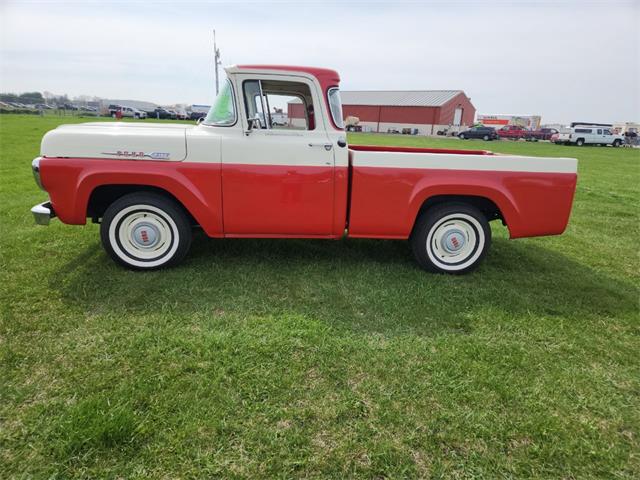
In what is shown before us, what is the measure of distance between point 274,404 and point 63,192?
2982mm

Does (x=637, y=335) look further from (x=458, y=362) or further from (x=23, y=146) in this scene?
(x=23, y=146)

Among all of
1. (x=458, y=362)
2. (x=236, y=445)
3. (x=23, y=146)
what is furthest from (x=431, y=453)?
(x=23, y=146)

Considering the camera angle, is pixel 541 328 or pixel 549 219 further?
pixel 549 219

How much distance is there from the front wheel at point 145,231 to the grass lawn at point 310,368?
198mm

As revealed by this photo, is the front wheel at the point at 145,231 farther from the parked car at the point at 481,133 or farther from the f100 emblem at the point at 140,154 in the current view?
the parked car at the point at 481,133

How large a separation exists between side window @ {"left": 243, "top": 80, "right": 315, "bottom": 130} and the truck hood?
0.79 metres

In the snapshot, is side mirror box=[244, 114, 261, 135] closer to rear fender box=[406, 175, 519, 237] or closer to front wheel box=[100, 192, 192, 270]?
front wheel box=[100, 192, 192, 270]

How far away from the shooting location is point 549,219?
4379 millimetres

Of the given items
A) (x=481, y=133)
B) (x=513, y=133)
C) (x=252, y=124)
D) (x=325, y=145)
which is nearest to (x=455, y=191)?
(x=325, y=145)

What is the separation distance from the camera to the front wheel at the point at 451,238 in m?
4.41

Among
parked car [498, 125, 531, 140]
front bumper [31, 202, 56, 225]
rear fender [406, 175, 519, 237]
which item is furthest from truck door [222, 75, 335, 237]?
parked car [498, 125, 531, 140]

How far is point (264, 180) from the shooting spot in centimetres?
403

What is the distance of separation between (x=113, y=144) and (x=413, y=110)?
4944cm

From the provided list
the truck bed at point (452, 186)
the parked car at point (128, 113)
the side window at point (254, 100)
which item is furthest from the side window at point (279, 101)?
the parked car at point (128, 113)
